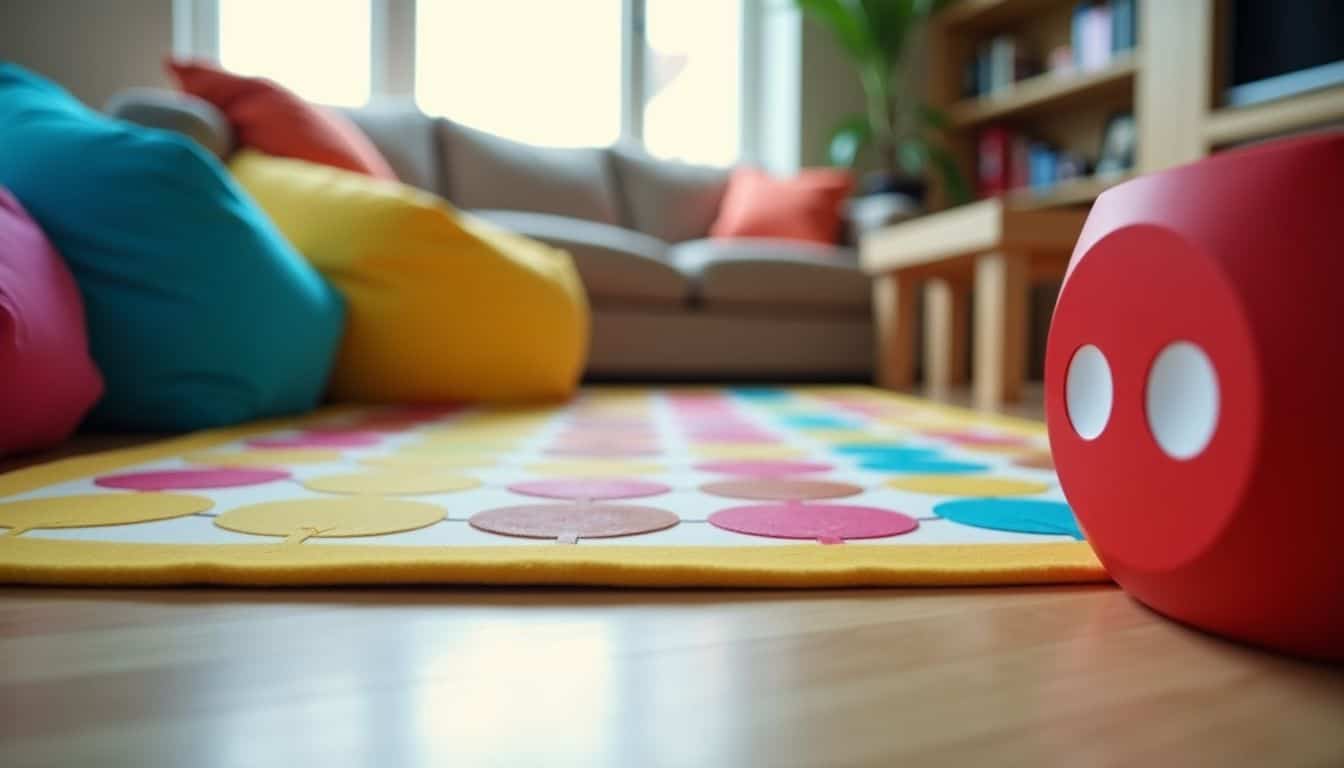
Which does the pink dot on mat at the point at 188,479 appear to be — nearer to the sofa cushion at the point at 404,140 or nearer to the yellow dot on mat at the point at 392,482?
the yellow dot on mat at the point at 392,482

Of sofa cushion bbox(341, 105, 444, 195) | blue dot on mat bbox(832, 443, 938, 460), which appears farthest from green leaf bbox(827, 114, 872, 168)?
blue dot on mat bbox(832, 443, 938, 460)

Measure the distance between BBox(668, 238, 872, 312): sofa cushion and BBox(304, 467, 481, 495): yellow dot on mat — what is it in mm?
1683

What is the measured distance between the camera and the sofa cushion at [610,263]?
2340mm

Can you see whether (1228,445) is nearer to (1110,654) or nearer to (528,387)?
(1110,654)

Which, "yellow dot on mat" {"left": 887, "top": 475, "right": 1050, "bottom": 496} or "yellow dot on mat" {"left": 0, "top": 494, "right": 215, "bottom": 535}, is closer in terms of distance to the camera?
"yellow dot on mat" {"left": 0, "top": 494, "right": 215, "bottom": 535}

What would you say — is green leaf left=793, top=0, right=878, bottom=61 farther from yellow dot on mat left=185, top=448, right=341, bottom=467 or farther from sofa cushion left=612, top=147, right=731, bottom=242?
yellow dot on mat left=185, top=448, right=341, bottom=467

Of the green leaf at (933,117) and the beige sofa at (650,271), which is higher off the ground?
the green leaf at (933,117)

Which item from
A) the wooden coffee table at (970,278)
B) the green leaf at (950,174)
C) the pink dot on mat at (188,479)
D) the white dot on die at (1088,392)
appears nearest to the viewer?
the white dot on die at (1088,392)

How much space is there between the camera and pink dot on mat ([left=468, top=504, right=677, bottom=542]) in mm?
662

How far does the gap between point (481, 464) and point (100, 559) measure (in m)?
0.47

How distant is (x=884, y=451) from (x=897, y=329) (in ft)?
4.69

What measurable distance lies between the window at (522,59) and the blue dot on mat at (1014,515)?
2.62m

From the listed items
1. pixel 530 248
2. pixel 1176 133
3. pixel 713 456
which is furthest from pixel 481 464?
pixel 1176 133

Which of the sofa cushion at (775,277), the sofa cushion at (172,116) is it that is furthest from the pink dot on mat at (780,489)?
the sofa cushion at (775,277)
